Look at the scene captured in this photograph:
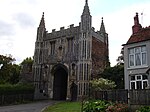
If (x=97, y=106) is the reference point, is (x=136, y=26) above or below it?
above

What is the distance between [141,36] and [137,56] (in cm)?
243

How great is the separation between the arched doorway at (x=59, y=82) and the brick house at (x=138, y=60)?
1953cm

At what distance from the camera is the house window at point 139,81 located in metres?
22.8

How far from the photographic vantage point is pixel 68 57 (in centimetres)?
4222

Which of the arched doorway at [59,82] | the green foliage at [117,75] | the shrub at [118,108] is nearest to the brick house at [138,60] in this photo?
the shrub at [118,108]

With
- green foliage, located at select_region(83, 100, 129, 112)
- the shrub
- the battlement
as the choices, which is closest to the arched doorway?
the battlement

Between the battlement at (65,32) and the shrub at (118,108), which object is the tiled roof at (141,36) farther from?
the battlement at (65,32)

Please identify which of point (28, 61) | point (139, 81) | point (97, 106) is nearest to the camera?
point (97, 106)

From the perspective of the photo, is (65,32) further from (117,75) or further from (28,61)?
(28,61)

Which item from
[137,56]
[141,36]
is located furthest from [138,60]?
[141,36]

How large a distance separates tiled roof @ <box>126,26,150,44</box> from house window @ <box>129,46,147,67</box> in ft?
3.00

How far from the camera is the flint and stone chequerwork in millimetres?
39562

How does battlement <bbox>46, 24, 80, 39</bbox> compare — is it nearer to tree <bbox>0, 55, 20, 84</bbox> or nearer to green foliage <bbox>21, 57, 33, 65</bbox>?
tree <bbox>0, 55, 20, 84</bbox>

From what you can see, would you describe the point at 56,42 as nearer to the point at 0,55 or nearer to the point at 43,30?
the point at 43,30
